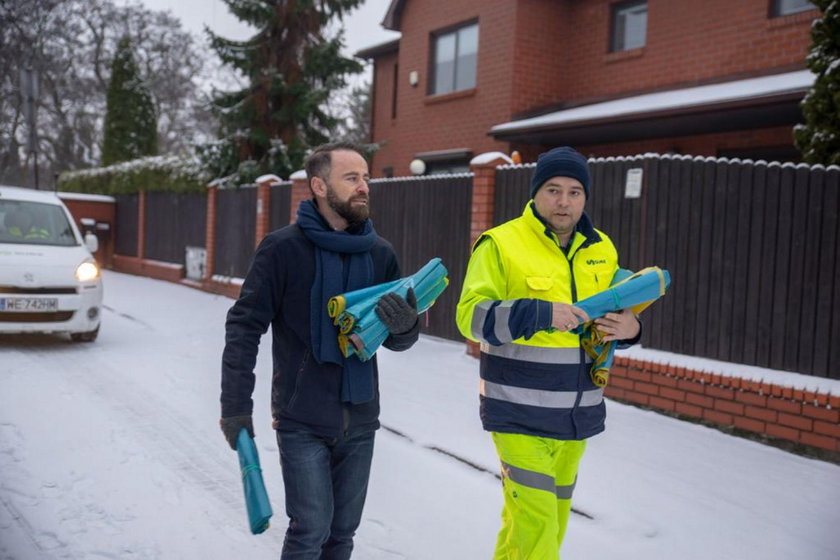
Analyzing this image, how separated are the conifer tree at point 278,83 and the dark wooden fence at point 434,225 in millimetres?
6242

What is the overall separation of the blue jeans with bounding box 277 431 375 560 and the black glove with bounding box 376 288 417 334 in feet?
1.55

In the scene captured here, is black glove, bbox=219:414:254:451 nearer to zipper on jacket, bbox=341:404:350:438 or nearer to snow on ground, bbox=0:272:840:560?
zipper on jacket, bbox=341:404:350:438

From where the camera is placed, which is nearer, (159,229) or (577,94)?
(577,94)

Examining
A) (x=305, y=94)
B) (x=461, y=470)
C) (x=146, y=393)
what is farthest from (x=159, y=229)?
(x=461, y=470)

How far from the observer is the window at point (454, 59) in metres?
14.9

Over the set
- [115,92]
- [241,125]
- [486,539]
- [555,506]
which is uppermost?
[115,92]

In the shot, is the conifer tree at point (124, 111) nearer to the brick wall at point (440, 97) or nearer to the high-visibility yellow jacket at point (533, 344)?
the brick wall at point (440, 97)

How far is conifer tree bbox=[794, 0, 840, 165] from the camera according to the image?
6172 mm

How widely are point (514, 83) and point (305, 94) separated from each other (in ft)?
15.9

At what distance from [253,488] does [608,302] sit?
1.43 meters

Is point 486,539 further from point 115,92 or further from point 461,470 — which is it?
point 115,92

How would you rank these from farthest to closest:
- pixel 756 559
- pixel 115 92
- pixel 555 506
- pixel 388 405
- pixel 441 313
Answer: pixel 115 92
pixel 441 313
pixel 388 405
pixel 756 559
pixel 555 506

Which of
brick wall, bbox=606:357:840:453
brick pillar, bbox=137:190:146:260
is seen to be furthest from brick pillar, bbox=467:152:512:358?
brick pillar, bbox=137:190:146:260

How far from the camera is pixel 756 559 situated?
147 inches
